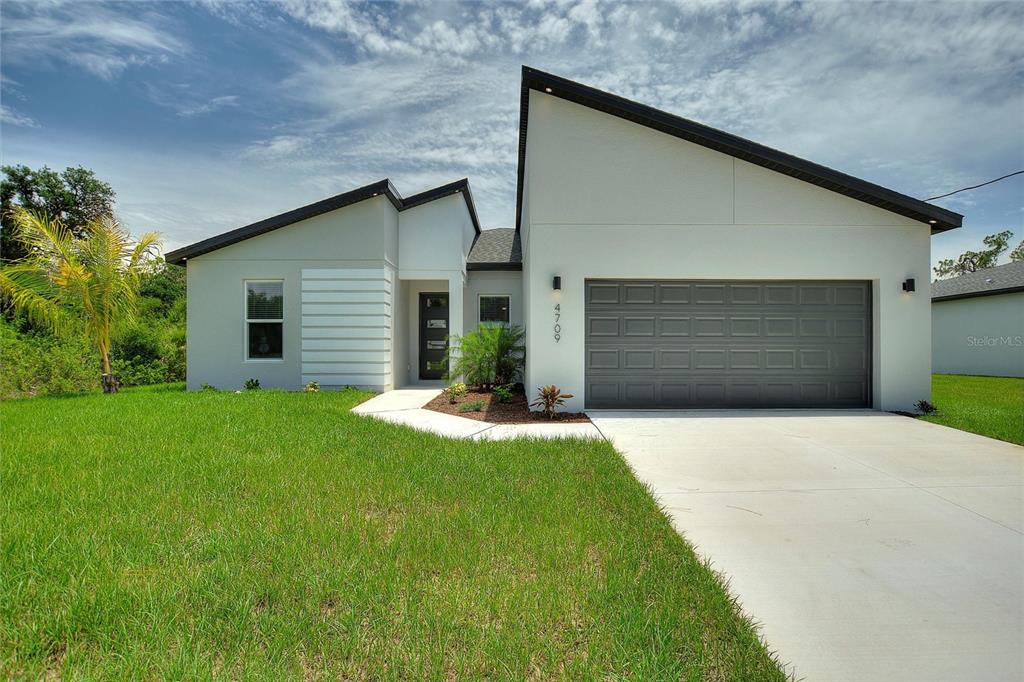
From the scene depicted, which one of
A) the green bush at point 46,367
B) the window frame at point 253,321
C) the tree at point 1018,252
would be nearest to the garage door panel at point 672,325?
the window frame at point 253,321

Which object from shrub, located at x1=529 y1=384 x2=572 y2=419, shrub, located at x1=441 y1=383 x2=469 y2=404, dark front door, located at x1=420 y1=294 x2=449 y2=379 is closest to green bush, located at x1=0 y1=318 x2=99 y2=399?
dark front door, located at x1=420 y1=294 x2=449 y2=379

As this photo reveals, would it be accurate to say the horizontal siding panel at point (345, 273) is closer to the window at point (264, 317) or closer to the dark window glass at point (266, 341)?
the window at point (264, 317)

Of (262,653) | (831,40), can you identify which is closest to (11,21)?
(262,653)

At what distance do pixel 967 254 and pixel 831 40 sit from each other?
5666cm

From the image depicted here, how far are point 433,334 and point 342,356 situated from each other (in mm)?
3283

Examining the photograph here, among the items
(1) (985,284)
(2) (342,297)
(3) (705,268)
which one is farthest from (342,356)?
(1) (985,284)

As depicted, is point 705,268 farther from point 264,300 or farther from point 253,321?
point 253,321

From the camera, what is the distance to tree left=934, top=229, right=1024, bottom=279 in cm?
4009

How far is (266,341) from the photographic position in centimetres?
1033

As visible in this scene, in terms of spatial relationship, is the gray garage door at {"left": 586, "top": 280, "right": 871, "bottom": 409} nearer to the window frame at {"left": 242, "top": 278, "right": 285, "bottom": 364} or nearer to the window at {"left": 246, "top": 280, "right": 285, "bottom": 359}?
the window frame at {"left": 242, "top": 278, "right": 285, "bottom": 364}

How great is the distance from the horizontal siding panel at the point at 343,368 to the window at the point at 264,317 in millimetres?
917

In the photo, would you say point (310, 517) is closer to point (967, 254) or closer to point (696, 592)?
point (696, 592)

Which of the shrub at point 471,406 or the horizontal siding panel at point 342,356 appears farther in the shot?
Result: the horizontal siding panel at point 342,356

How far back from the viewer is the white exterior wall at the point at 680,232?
25.1ft
